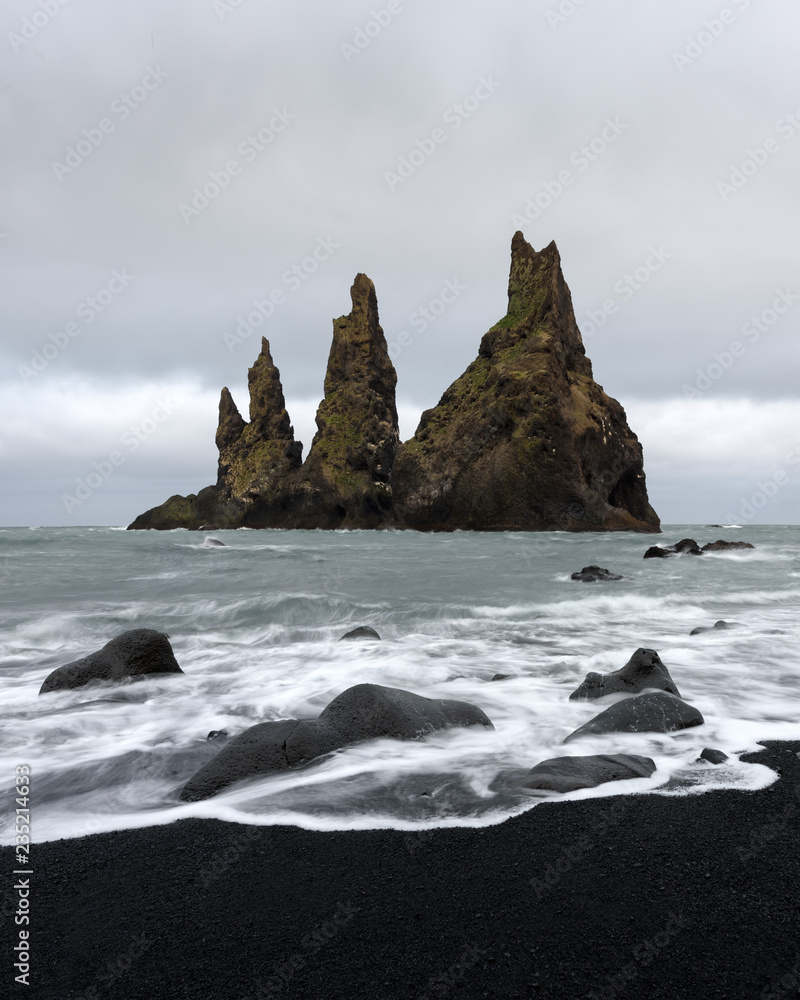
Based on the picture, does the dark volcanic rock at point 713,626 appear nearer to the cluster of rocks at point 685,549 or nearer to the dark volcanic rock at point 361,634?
the dark volcanic rock at point 361,634

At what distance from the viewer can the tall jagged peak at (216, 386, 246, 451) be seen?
2955 inches

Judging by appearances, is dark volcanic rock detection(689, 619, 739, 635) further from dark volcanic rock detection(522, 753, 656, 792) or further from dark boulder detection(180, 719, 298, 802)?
dark boulder detection(180, 719, 298, 802)

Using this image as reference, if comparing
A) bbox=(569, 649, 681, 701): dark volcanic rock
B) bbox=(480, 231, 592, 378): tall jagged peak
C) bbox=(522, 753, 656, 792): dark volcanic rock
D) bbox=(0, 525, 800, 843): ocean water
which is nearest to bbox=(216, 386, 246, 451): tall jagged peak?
bbox=(480, 231, 592, 378): tall jagged peak

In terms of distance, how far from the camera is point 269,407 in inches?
2854

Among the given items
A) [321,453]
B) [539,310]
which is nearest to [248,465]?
[321,453]

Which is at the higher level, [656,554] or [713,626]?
[656,554]

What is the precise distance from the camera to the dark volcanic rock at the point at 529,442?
46.2 m

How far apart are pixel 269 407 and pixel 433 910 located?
242 feet

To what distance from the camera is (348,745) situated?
12.6 ft

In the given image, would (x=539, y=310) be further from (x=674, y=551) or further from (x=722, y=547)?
(x=674, y=551)

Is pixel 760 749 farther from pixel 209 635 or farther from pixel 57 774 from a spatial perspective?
pixel 209 635

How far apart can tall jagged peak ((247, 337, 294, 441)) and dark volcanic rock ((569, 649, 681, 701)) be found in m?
68.4

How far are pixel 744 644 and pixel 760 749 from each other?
4.30 metres

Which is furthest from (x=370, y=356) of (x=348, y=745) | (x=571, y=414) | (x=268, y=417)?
(x=348, y=745)
